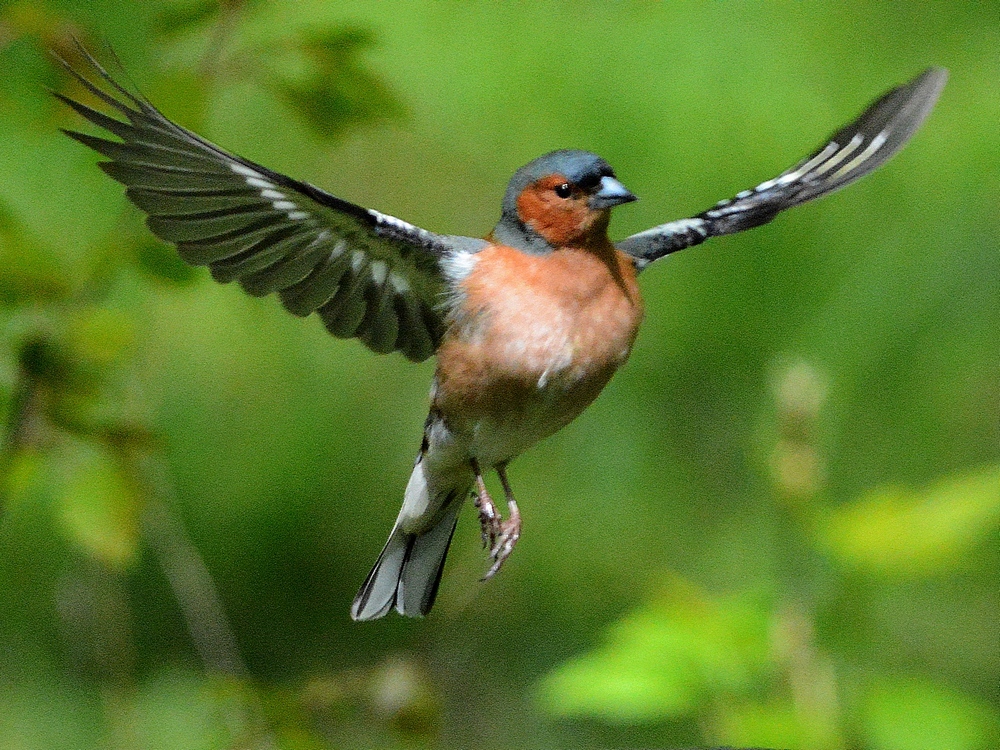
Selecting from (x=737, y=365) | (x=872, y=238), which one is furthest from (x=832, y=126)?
(x=737, y=365)

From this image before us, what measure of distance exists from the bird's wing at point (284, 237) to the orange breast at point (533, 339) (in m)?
0.08

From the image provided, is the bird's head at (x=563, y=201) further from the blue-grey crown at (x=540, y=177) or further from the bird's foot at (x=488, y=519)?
the bird's foot at (x=488, y=519)

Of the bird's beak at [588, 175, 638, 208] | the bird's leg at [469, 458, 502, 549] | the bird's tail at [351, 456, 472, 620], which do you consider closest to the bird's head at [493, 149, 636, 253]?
the bird's beak at [588, 175, 638, 208]

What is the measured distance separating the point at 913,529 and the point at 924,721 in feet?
1.19

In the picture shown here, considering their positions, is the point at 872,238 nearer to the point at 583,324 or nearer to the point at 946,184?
the point at 946,184

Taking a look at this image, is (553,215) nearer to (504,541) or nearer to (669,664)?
(504,541)

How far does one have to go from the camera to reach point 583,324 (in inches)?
82.0

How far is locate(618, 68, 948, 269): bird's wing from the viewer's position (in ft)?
8.17

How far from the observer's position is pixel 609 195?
2.10 m

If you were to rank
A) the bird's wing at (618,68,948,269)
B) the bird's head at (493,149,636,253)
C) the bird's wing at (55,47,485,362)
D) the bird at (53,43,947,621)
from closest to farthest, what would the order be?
the bird's wing at (55,47,485,362) → the bird at (53,43,947,621) → the bird's head at (493,149,636,253) → the bird's wing at (618,68,948,269)

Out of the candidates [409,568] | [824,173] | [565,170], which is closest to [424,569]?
[409,568]

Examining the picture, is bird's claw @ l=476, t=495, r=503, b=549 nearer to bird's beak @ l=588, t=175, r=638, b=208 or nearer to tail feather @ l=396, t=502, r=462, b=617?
tail feather @ l=396, t=502, r=462, b=617

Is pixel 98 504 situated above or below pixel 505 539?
above

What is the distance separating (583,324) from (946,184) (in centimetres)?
234
